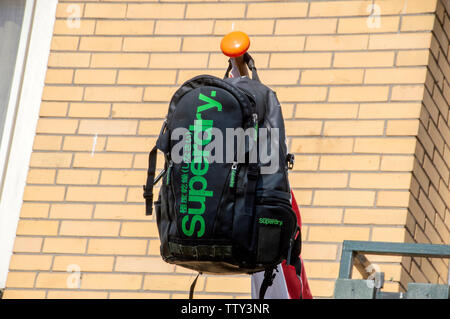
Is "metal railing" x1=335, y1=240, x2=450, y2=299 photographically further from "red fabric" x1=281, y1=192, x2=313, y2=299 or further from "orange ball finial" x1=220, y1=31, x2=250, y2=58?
"orange ball finial" x1=220, y1=31, x2=250, y2=58

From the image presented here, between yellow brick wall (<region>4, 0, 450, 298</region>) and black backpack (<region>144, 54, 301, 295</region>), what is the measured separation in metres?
1.07

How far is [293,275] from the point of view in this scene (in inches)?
154

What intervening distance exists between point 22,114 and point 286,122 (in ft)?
4.47

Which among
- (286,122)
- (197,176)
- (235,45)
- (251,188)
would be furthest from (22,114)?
(251,188)

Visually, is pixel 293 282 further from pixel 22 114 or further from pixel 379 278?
pixel 22 114

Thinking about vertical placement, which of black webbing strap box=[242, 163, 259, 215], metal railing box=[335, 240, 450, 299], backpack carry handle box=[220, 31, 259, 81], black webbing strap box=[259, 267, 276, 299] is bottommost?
black webbing strap box=[259, 267, 276, 299]

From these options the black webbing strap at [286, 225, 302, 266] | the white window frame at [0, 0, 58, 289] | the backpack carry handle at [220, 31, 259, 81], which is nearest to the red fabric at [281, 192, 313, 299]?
the black webbing strap at [286, 225, 302, 266]

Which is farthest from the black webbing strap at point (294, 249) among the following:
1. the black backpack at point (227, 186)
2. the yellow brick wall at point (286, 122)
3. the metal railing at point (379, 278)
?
the yellow brick wall at point (286, 122)

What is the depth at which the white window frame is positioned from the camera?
16.7 feet

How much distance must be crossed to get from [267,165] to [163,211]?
41 centimetres

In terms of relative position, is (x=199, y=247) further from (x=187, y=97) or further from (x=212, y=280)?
(x=212, y=280)

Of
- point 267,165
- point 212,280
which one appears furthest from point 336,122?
point 267,165

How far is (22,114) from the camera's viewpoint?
524 cm

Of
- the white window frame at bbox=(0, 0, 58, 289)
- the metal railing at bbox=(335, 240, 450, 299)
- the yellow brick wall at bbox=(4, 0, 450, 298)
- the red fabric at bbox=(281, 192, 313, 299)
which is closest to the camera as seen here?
the metal railing at bbox=(335, 240, 450, 299)
